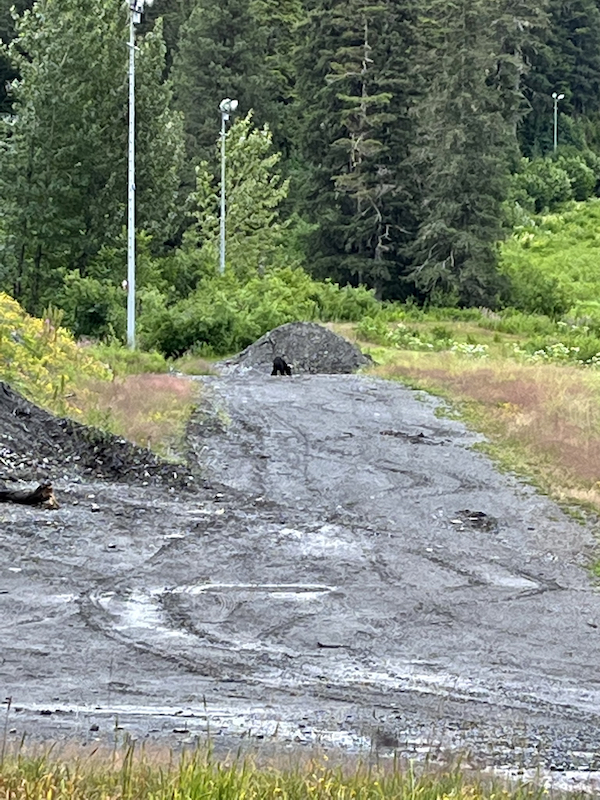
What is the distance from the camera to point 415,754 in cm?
512

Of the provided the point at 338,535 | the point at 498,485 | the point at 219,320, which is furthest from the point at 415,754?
the point at 219,320

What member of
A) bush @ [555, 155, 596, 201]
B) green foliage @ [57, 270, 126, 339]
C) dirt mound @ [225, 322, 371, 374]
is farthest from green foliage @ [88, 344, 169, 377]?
bush @ [555, 155, 596, 201]

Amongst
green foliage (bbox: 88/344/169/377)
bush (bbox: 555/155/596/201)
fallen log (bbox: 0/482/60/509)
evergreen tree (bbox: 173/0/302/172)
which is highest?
evergreen tree (bbox: 173/0/302/172)

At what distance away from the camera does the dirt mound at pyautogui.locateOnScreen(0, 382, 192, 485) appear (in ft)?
40.3

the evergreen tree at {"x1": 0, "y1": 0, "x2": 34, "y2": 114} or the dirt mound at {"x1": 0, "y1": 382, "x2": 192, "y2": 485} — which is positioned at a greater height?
the evergreen tree at {"x1": 0, "y1": 0, "x2": 34, "y2": 114}

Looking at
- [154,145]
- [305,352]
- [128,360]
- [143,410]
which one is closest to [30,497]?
[143,410]

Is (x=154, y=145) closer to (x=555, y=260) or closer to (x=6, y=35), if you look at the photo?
(x=555, y=260)

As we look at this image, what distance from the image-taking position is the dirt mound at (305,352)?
92.8 feet

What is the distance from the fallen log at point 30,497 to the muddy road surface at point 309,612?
7.5 inches

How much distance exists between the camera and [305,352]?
28.8m

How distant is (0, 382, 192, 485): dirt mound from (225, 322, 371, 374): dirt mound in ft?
49.3

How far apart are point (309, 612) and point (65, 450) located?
230 inches

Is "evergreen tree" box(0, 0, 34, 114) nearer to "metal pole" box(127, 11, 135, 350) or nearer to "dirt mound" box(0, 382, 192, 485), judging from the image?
"metal pole" box(127, 11, 135, 350)

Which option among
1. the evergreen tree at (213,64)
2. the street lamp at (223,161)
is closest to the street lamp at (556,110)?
the evergreen tree at (213,64)
